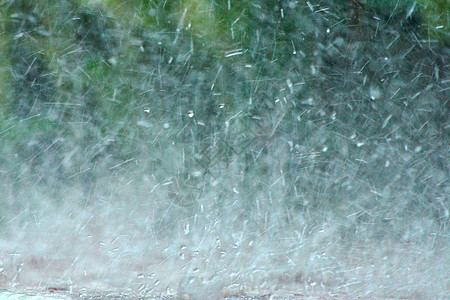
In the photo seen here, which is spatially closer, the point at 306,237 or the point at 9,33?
the point at 9,33

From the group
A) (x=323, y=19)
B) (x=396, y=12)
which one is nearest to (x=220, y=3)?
(x=323, y=19)

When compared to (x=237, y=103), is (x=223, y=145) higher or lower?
lower

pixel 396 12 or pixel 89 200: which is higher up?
pixel 396 12

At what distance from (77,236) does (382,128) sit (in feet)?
4.52

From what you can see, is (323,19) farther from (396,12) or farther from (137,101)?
(137,101)

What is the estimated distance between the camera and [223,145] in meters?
2.49

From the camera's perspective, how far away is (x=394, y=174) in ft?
8.33

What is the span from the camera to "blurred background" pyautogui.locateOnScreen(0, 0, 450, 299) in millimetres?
2418

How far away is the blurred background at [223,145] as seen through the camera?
2.42 metres

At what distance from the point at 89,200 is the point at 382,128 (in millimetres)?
1286

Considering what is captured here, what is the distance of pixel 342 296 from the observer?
2.59 metres

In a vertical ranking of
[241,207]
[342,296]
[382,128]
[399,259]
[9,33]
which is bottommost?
[342,296]

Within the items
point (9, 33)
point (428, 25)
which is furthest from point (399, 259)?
point (9, 33)

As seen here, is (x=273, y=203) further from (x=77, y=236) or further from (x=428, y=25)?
(x=428, y=25)
